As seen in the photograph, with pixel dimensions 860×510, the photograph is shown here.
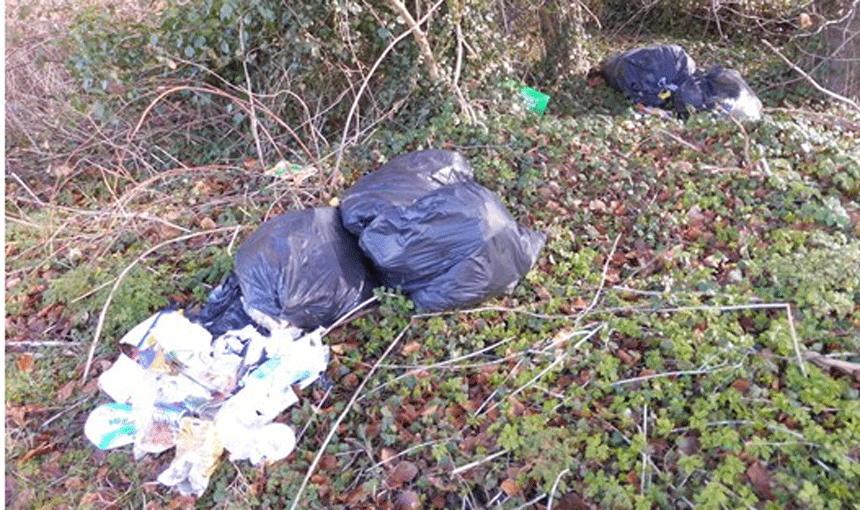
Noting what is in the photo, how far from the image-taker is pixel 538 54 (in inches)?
198

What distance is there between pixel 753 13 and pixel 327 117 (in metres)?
4.28

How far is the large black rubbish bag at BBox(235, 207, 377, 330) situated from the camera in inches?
104

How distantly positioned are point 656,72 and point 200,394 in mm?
3959

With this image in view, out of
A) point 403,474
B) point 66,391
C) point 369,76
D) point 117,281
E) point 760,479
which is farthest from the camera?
point 369,76

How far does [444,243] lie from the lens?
260 centimetres

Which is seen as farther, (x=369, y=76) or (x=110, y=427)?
(x=369, y=76)

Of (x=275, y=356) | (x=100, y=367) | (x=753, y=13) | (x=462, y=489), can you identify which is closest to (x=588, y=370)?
(x=462, y=489)

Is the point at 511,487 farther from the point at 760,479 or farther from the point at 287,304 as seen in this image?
the point at 287,304

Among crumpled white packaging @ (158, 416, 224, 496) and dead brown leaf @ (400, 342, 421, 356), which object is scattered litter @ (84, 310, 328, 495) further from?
dead brown leaf @ (400, 342, 421, 356)

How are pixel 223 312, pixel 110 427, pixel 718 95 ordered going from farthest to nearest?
pixel 718 95
pixel 223 312
pixel 110 427

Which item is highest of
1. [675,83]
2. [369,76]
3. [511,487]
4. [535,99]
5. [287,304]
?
[369,76]

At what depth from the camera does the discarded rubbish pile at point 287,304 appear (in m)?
2.46

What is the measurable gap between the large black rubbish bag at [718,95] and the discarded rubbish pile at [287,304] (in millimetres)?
2214

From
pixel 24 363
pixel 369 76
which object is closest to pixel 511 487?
pixel 24 363
